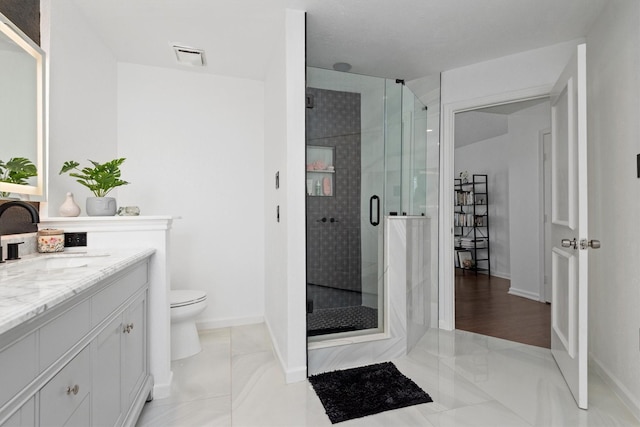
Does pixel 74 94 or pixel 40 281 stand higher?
pixel 74 94

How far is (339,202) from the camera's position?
283cm

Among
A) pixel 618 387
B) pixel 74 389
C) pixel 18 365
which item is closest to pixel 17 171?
pixel 74 389

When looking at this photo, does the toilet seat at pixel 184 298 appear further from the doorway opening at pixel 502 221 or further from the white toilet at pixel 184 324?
the doorway opening at pixel 502 221

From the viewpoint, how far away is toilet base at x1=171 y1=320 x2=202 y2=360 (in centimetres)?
249

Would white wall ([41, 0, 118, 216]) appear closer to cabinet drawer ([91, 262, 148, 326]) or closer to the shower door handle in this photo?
cabinet drawer ([91, 262, 148, 326])

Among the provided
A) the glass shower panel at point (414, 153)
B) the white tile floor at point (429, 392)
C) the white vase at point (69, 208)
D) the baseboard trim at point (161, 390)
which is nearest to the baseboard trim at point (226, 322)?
the white tile floor at point (429, 392)

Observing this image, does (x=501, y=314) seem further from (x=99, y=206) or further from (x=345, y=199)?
(x=99, y=206)

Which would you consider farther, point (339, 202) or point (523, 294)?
point (523, 294)

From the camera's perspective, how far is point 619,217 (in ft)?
6.57

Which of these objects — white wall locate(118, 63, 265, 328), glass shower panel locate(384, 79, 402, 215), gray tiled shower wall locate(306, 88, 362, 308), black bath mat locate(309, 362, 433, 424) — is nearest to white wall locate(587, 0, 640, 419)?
black bath mat locate(309, 362, 433, 424)

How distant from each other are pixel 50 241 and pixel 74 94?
1066mm

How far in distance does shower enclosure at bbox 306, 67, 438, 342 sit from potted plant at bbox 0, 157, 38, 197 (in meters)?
1.62

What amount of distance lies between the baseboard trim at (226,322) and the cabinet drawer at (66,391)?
2.09 m

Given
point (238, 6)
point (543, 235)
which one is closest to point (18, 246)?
point (238, 6)
